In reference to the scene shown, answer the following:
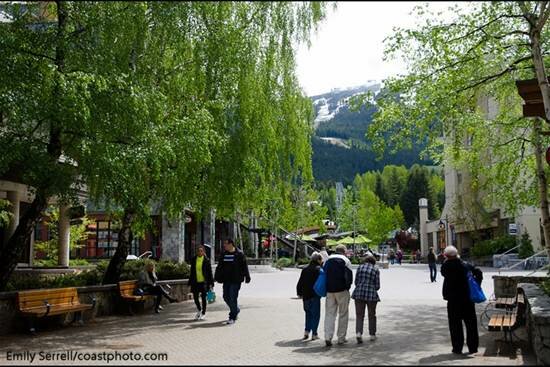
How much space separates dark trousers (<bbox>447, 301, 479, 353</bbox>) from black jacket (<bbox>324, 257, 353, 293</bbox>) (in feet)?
5.97

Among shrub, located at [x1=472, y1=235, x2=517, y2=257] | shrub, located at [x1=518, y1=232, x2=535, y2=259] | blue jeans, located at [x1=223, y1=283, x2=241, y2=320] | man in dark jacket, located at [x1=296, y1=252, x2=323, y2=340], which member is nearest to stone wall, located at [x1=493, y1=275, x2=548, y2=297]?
man in dark jacket, located at [x1=296, y1=252, x2=323, y2=340]

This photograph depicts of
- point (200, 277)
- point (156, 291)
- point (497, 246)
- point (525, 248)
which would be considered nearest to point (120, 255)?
point (156, 291)

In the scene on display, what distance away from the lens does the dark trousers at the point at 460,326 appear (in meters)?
8.78

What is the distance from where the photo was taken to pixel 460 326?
8.88m

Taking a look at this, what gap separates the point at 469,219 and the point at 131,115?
44.8 m

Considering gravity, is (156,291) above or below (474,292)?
below

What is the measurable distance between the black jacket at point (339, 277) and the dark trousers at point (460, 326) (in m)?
1.82

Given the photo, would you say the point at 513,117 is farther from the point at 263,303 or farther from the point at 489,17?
the point at 263,303

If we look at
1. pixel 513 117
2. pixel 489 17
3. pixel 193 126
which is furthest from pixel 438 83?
pixel 193 126

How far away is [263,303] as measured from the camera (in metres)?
17.6

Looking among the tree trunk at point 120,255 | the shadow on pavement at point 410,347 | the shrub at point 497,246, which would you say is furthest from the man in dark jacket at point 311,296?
the shrub at point 497,246

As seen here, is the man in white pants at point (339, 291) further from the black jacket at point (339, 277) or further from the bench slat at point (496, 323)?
the bench slat at point (496, 323)

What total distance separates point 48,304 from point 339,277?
5.90 metres

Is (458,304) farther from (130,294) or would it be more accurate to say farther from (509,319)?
(130,294)
